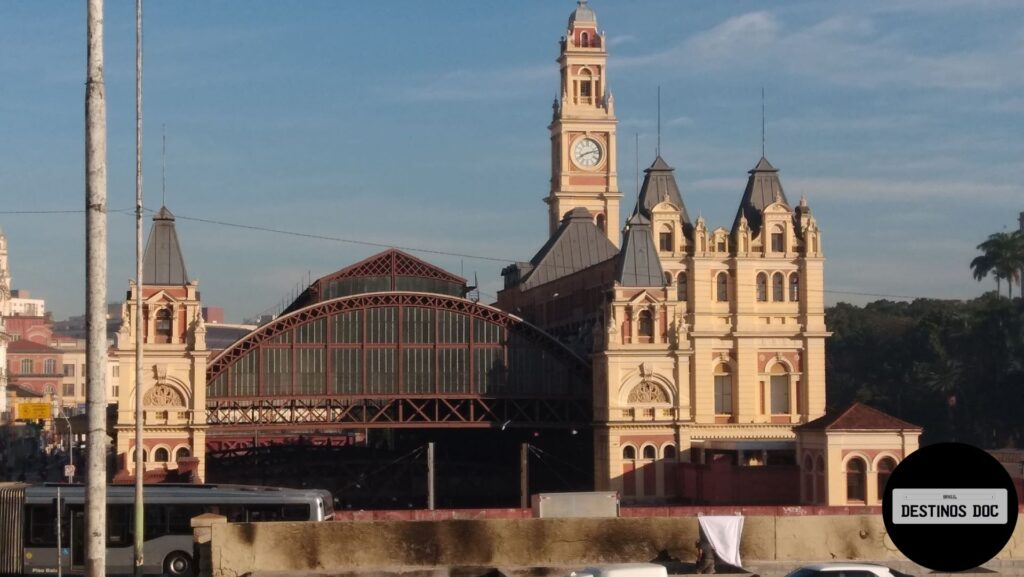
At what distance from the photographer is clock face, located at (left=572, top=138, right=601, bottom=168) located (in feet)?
416

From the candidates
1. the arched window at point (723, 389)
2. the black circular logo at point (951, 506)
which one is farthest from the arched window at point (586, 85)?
the black circular logo at point (951, 506)

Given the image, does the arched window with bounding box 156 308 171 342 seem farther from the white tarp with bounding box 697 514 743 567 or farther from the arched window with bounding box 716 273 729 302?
the white tarp with bounding box 697 514 743 567

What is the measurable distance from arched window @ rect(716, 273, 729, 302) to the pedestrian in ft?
186

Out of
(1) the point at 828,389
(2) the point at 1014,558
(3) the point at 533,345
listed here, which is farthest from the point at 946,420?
(2) the point at 1014,558

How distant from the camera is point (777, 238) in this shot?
97.4 metres

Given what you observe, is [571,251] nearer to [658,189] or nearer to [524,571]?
[658,189]

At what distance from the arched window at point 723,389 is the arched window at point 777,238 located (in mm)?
8251

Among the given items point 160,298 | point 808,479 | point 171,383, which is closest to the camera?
point 808,479

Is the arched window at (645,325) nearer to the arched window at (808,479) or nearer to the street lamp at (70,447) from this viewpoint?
the arched window at (808,479)

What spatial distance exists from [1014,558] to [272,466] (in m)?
65.9

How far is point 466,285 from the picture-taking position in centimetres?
10144

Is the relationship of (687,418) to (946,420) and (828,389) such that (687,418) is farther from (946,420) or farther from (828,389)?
(828,389)

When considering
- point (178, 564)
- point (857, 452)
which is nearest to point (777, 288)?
point (857, 452)

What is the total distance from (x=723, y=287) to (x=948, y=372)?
146 ft
